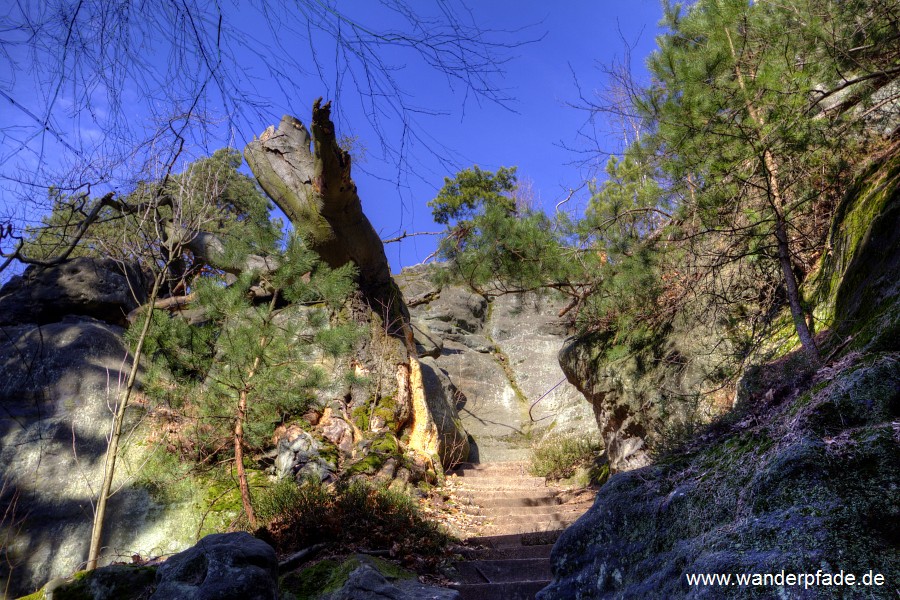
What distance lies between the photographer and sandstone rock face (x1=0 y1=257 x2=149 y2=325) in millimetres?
8211

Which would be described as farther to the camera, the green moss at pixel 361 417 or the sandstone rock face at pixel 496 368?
the sandstone rock face at pixel 496 368

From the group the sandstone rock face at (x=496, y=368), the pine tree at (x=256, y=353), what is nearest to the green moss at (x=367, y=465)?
the pine tree at (x=256, y=353)

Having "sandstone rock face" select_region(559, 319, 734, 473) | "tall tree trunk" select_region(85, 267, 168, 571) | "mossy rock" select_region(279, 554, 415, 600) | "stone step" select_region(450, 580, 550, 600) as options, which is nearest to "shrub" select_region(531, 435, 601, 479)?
"sandstone rock face" select_region(559, 319, 734, 473)

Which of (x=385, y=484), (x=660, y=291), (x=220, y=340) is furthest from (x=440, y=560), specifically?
(x=660, y=291)

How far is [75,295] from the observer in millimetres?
8586

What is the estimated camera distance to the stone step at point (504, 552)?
607 cm

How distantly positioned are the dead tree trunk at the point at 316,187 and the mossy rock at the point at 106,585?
3.96 metres

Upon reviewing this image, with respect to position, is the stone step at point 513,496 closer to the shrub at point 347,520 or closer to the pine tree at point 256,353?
the shrub at point 347,520

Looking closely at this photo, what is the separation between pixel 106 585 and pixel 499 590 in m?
3.17

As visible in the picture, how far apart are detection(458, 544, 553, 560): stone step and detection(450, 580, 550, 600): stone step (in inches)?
33.3

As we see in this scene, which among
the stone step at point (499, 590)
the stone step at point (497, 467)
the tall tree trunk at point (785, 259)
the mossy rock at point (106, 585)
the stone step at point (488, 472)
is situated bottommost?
the stone step at point (499, 590)

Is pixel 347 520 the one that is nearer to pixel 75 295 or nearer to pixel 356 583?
pixel 356 583

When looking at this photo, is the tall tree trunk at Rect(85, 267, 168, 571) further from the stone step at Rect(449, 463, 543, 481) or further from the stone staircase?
the stone step at Rect(449, 463, 543, 481)

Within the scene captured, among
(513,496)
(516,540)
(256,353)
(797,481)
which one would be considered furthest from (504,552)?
(797,481)
